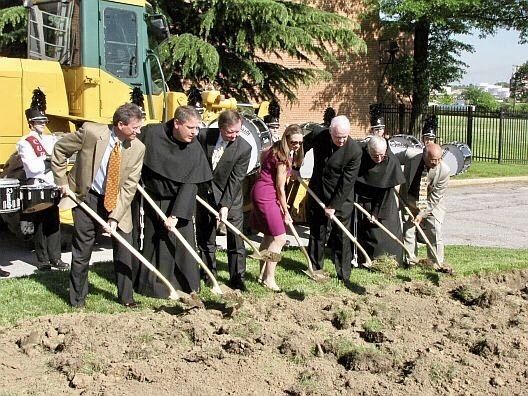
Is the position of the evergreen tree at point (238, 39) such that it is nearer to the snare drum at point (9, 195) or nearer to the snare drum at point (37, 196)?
the snare drum at point (37, 196)

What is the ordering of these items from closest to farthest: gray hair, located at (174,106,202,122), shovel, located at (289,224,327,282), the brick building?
1. gray hair, located at (174,106,202,122)
2. shovel, located at (289,224,327,282)
3. the brick building

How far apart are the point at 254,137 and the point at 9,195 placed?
10.7 ft

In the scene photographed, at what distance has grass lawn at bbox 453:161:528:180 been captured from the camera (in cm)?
2125

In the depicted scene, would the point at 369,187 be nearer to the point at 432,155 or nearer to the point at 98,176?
the point at 432,155

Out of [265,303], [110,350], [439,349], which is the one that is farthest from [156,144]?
[439,349]

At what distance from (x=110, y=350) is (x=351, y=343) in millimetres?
1852

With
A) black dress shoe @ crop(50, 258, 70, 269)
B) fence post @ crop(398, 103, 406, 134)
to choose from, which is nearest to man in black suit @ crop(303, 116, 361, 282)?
black dress shoe @ crop(50, 258, 70, 269)

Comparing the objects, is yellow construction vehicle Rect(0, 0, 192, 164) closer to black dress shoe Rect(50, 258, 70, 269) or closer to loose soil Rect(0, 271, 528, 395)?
black dress shoe Rect(50, 258, 70, 269)

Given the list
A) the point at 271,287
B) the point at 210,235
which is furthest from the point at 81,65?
the point at 271,287

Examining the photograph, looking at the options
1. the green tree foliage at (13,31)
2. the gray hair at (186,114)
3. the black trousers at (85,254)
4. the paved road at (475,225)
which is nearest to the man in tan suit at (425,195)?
the paved road at (475,225)

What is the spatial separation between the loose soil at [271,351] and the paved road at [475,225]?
309 cm

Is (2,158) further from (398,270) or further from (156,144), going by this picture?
(398,270)

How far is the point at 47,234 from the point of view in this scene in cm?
850

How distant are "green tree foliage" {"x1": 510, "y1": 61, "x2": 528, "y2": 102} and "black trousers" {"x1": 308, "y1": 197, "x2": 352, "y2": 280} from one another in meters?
25.8
